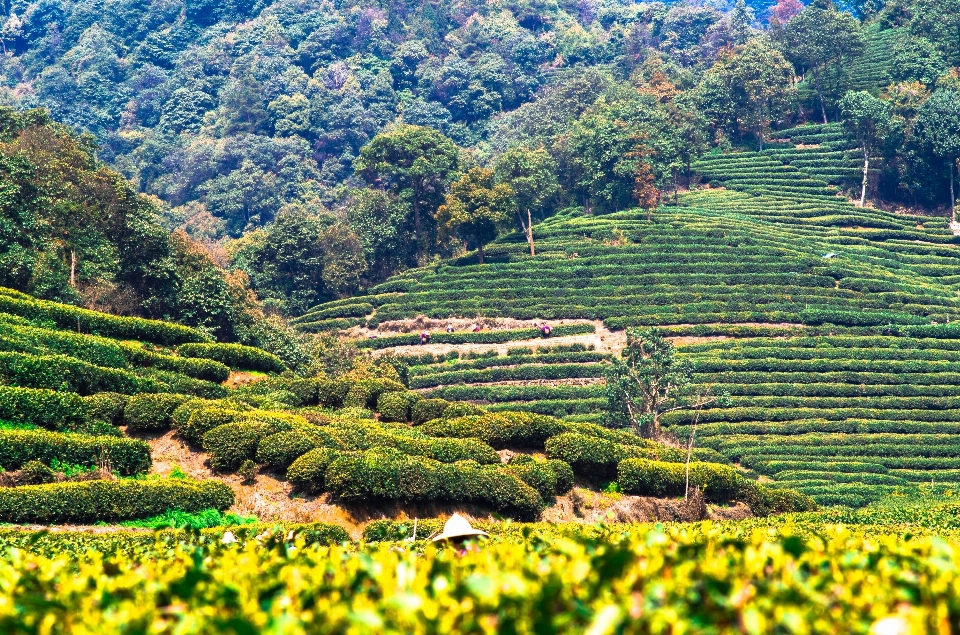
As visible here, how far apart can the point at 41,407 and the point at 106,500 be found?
559cm

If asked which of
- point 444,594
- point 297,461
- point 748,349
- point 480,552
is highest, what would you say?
point 444,594

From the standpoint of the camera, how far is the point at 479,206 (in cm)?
7944

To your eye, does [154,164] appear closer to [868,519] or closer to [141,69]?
[141,69]

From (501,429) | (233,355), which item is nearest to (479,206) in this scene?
(233,355)

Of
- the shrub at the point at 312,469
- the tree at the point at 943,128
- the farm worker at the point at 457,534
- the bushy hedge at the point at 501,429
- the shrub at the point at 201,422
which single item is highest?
the tree at the point at 943,128

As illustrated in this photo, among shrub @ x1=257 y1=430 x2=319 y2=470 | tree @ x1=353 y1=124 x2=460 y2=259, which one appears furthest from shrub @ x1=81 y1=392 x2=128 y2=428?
tree @ x1=353 y1=124 x2=460 y2=259

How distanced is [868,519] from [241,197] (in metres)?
99.1

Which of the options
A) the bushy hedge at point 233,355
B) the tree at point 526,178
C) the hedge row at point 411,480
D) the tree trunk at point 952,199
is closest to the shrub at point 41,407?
the hedge row at point 411,480

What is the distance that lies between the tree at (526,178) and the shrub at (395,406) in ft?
148

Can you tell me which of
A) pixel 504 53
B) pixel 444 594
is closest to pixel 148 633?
pixel 444 594

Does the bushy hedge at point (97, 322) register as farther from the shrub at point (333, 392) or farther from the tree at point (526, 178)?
the tree at point (526, 178)

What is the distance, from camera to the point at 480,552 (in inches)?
406

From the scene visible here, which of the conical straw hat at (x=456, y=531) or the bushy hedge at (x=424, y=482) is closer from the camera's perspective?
the conical straw hat at (x=456, y=531)

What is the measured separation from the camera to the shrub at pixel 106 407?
99.8 feet
